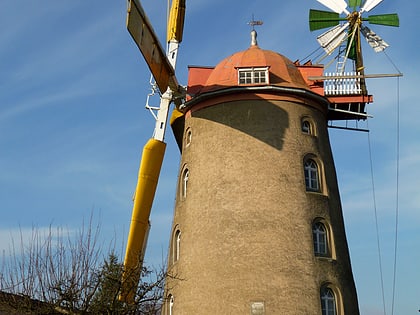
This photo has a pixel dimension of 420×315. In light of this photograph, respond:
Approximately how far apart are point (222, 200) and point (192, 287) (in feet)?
12.1

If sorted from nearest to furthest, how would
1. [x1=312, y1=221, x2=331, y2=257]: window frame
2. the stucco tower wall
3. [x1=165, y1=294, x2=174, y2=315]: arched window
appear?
the stucco tower wall
[x1=312, y1=221, x2=331, y2=257]: window frame
[x1=165, y1=294, x2=174, y2=315]: arched window

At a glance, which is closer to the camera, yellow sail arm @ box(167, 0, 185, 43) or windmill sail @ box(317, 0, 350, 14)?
yellow sail arm @ box(167, 0, 185, 43)

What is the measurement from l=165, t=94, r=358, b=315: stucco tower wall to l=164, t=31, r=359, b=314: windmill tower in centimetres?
4

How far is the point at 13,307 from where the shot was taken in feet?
63.3

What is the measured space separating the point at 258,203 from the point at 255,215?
1.70 ft

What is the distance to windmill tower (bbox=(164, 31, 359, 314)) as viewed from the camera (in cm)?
2325

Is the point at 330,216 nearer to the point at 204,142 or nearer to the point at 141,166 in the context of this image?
the point at 204,142

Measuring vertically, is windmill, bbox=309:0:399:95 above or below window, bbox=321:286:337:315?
above

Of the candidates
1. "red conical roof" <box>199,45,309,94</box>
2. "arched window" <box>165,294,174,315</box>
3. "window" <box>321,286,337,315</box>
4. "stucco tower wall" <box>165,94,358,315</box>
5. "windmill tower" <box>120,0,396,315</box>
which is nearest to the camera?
"stucco tower wall" <box>165,94,358,315</box>

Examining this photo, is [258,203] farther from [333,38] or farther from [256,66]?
[333,38]

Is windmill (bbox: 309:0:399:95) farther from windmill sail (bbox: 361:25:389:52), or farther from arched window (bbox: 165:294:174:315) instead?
arched window (bbox: 165:294:174:315)

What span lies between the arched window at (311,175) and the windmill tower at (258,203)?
0.05 metres

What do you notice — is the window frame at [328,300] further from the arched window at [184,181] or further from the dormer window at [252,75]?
the dormer window at [252,75]

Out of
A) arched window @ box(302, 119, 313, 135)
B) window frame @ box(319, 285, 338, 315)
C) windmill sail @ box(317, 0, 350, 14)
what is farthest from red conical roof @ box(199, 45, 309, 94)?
window frame @ box(319, 285, 338, 315)
